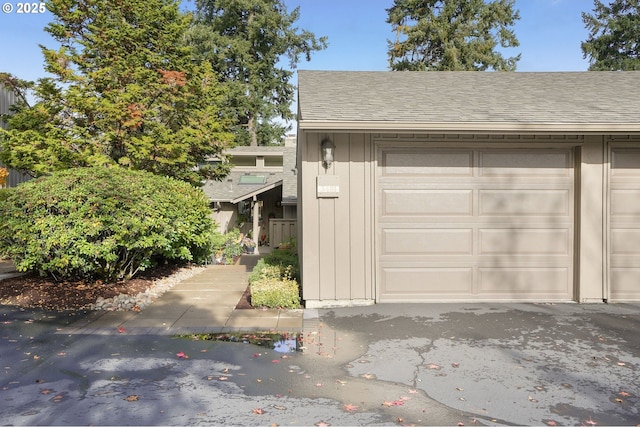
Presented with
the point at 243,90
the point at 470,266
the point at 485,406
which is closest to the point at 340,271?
the point at 470,266

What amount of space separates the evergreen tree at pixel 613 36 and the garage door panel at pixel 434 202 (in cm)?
2722

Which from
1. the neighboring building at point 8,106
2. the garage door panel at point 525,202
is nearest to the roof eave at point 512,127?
the garage door panel at point 525,202

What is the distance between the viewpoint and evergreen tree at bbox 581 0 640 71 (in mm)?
28250

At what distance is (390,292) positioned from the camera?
7.01m

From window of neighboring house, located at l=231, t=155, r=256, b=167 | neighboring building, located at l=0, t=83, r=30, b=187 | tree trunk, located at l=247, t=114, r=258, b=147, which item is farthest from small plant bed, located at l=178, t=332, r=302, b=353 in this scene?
tree trunk, located at l=247, t=114, r=258, b=147

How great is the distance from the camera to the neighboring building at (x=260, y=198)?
16.4 metres

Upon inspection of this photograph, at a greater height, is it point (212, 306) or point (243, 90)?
point (243, 90)

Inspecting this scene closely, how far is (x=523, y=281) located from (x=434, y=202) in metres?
1.86

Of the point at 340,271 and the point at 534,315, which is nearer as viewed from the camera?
the point at 534,315

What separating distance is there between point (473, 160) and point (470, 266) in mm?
1641

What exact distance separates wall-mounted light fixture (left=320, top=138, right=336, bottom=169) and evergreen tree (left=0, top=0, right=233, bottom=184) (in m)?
6.77

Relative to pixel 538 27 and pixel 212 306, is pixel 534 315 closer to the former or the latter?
pixel 212 306

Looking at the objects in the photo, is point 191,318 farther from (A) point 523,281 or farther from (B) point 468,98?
(B) point 468,98

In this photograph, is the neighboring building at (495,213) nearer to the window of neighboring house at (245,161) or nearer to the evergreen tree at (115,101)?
the evergreen tree at (115,101)
